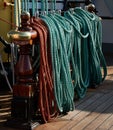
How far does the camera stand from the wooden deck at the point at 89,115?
145 inches

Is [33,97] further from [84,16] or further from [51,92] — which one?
[84,16]

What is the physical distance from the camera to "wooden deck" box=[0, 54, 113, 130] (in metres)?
3.69

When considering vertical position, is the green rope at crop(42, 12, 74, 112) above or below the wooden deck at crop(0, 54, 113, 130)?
above

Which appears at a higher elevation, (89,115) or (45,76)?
(45,76)

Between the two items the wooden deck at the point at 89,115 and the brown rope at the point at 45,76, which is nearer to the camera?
the brown rope at the point at 45,76

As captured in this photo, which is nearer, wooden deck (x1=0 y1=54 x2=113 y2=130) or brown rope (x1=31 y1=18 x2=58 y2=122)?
brown rope (x1=31 y1=18 x2=58 y2=122)

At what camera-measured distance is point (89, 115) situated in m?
4.05

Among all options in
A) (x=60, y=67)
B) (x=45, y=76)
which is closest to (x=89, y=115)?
(x=60, y=67)

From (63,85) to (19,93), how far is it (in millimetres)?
489

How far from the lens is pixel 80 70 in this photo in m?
4.60

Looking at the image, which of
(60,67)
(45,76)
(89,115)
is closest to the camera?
(45,76)

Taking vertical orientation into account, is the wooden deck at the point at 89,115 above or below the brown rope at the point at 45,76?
below

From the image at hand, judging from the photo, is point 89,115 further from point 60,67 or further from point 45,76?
point 45,76

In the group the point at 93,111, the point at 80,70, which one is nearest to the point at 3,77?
the point at 80,70
